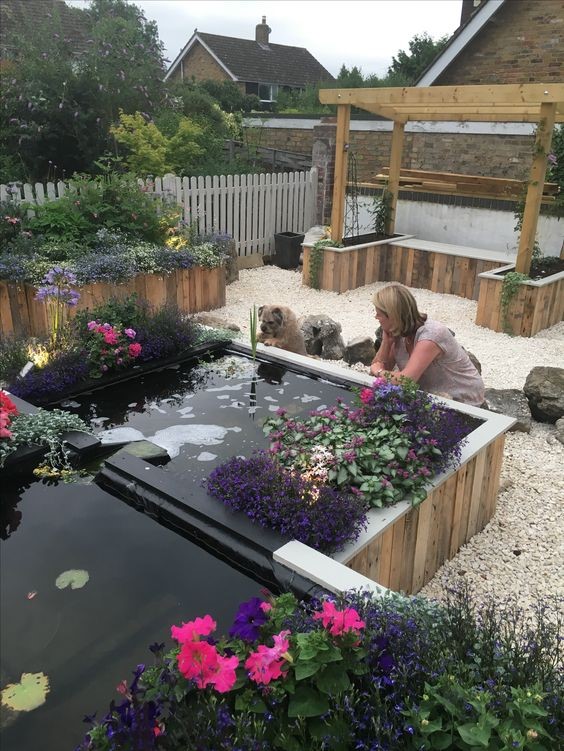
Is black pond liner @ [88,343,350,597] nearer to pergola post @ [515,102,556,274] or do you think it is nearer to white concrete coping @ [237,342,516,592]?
white concrete coping @ [237,342,516,592]

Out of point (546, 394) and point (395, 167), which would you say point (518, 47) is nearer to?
point (395, 167)

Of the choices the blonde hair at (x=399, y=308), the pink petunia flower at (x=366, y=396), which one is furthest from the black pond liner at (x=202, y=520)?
the blonde hair at (x=399, y=308)

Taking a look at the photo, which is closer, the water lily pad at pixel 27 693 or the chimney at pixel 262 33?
the water lily pad at pixel 27 693

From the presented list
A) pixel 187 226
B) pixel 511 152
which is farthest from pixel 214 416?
pixel 511 152

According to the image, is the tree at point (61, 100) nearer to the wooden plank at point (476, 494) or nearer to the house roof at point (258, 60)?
the wooden plank at point (476, 494)

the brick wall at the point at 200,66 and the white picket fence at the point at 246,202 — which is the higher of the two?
the brick wall at the point at 200,66

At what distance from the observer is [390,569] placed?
272cm

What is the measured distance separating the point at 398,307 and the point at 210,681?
262 cm

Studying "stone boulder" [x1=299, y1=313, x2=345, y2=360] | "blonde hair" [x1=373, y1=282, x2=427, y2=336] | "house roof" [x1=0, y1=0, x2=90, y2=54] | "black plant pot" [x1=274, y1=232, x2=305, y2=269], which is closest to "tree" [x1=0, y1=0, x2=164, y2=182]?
"black plant pot" [x1=274, y1=232, x2=305, y2=269]

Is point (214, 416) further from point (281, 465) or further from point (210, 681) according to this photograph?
point (210, 681)

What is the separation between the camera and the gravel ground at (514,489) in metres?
3.09

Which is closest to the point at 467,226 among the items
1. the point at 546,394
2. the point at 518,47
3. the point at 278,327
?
the point at 546,394

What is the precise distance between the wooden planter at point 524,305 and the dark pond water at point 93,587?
464 cm

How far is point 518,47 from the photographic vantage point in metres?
13.7
